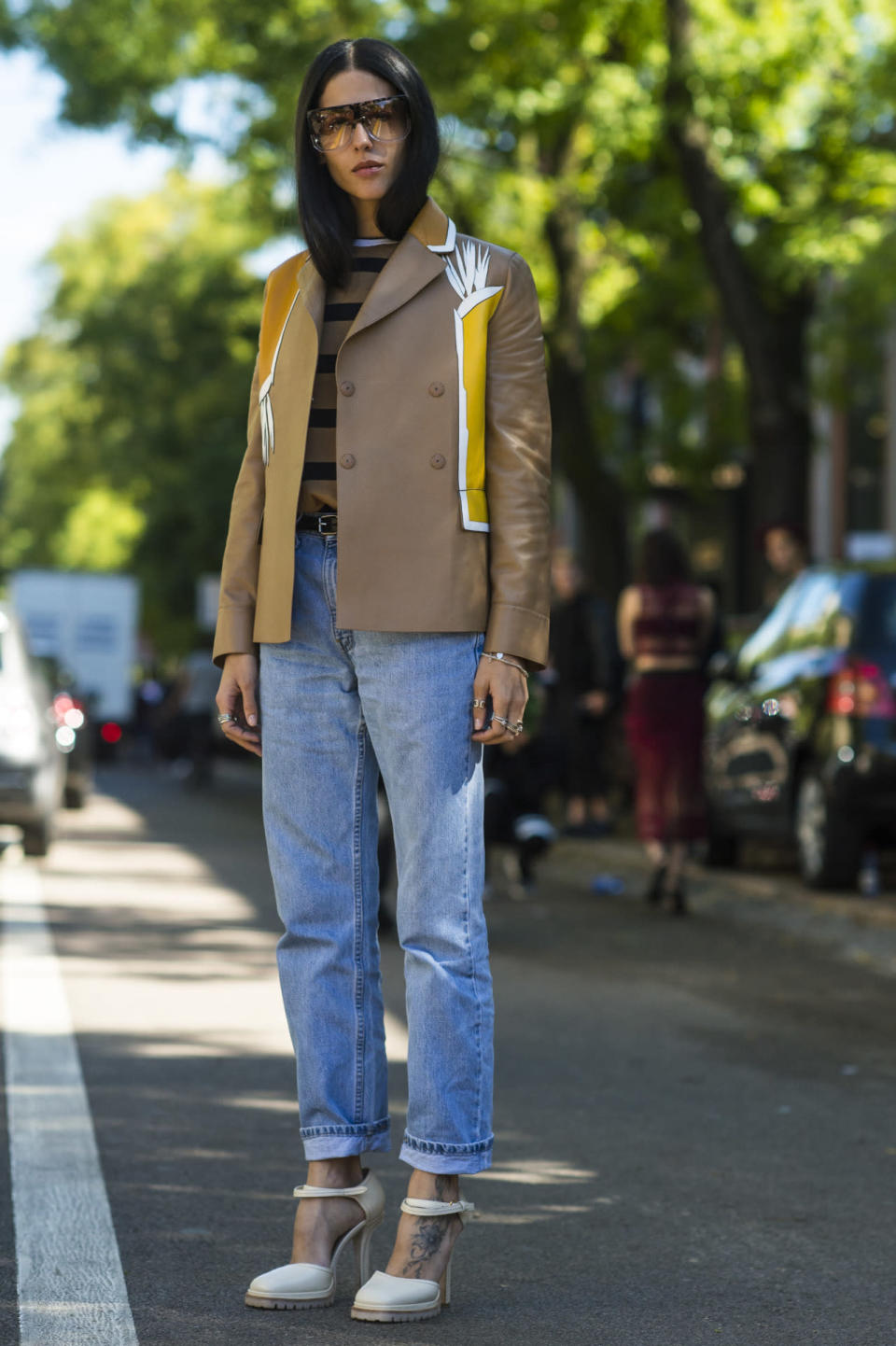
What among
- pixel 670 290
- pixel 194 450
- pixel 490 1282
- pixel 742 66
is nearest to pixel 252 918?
pixel 490 1282

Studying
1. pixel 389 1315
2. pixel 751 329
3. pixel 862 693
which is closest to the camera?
pixel 389 1315

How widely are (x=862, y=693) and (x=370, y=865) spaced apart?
721cm

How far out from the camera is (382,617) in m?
3.85

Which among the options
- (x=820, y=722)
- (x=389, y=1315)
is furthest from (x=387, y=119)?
(x=820, y=722)

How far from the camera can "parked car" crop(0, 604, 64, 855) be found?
43.1ft

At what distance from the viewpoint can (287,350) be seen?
13.1 ft

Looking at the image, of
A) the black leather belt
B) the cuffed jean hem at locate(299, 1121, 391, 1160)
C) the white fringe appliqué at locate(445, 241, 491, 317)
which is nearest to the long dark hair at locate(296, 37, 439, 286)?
the white fringe appliqué at locate(445, 241, 491, 317)

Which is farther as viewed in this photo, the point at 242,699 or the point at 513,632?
the point at 242,699

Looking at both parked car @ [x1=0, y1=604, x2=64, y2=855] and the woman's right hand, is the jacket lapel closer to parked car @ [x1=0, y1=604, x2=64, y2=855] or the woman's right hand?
the woman's right hand

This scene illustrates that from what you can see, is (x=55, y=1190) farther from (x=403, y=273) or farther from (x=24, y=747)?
(x=24, y=747)

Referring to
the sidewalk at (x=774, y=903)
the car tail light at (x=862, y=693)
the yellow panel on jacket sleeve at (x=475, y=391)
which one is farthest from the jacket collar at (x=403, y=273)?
the car tail light at (x=862, y=693)

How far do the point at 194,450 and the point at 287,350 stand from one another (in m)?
40.9

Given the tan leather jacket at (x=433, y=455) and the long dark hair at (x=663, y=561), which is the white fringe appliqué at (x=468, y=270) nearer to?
the tan leather jacket at (x=433, y=455)

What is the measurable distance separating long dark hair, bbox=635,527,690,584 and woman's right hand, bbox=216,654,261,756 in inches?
284
